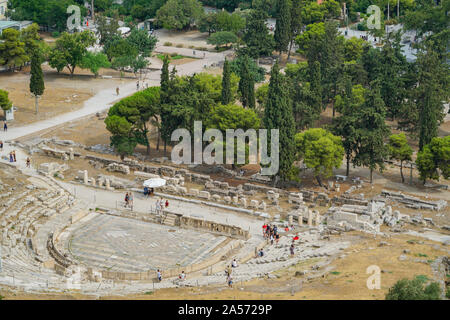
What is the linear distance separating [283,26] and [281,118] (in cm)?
5429

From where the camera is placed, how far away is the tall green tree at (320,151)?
82438 mm

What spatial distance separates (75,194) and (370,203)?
1083 inches

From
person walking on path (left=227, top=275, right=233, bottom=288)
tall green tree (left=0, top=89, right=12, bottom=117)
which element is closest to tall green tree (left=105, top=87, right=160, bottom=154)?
tall green tree (left=0, top=89, right=12, bottom=117)

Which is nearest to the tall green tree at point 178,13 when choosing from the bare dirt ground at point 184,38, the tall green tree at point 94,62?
the bare dirt ground at point 184,38

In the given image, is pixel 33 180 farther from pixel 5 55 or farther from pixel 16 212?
pixel 5 55

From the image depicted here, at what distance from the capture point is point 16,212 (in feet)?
240

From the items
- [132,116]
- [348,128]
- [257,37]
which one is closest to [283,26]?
[257,37]

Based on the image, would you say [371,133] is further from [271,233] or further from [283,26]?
[283,26]

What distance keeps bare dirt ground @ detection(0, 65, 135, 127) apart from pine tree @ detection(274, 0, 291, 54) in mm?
25092

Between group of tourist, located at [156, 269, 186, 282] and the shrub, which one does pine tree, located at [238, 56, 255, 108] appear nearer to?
group of tourist, located at [156, 269, 186, 282]

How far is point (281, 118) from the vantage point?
82.0 m

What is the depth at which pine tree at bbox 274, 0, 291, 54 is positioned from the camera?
432 feet

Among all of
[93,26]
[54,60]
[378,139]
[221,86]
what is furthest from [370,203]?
[93,26]
